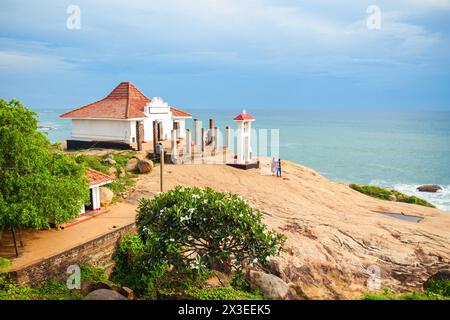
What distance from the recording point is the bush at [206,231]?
44.8 ft

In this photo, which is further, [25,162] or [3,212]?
[25,162]

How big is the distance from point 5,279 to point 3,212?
7.80 ft

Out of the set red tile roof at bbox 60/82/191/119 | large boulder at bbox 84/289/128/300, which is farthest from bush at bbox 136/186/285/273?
red tile roof at bbox 60/82/191/119

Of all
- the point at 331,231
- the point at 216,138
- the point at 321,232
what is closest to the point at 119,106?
the point at 216,138

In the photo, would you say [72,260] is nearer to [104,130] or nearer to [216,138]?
[104,130]

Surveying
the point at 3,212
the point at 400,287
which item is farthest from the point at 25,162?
the point at 400,287

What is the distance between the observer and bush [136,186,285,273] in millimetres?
13656

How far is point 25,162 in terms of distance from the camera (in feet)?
52.2

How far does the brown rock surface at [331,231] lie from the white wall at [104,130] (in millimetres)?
6065

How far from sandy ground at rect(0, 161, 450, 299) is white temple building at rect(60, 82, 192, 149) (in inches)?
240

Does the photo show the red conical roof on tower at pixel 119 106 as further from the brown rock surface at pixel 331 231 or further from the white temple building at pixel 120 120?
the brown rock surface at pixel 331 231

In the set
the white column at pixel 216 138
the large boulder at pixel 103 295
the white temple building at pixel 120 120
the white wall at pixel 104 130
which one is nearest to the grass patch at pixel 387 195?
the white column at pixel 216 138
